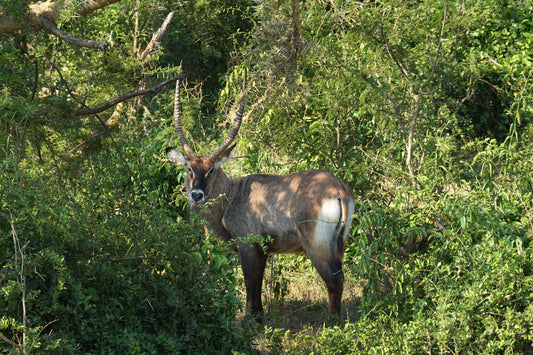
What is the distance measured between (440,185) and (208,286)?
271 cm

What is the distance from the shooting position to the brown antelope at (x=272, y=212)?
18.4 feet

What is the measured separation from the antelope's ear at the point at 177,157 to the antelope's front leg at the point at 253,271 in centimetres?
112

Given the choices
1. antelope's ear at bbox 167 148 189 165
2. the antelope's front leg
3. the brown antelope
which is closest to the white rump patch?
the brown antelope

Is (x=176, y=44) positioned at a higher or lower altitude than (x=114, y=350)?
higher

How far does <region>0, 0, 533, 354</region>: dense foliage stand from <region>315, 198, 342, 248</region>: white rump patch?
309 mm

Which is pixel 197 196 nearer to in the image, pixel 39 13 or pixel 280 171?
pixel 280 171

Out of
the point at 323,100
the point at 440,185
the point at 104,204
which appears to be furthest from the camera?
the point at 323,100

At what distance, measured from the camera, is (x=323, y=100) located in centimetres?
682

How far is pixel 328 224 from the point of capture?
5.55 metres

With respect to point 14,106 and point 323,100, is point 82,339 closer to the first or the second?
point 14,106

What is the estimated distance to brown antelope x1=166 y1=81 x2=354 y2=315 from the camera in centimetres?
560

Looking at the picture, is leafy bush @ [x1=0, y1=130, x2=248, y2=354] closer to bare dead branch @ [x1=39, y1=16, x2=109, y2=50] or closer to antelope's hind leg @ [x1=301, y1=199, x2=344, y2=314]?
antelope's hind leg @ [x1=301, y1=199, x2=344, y2=314]

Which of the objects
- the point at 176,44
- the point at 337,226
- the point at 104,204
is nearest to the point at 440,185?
the point at 337,226

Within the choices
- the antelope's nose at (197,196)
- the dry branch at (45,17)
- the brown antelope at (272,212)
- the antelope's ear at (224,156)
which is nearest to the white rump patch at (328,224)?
the brown antelope at (272,212)
